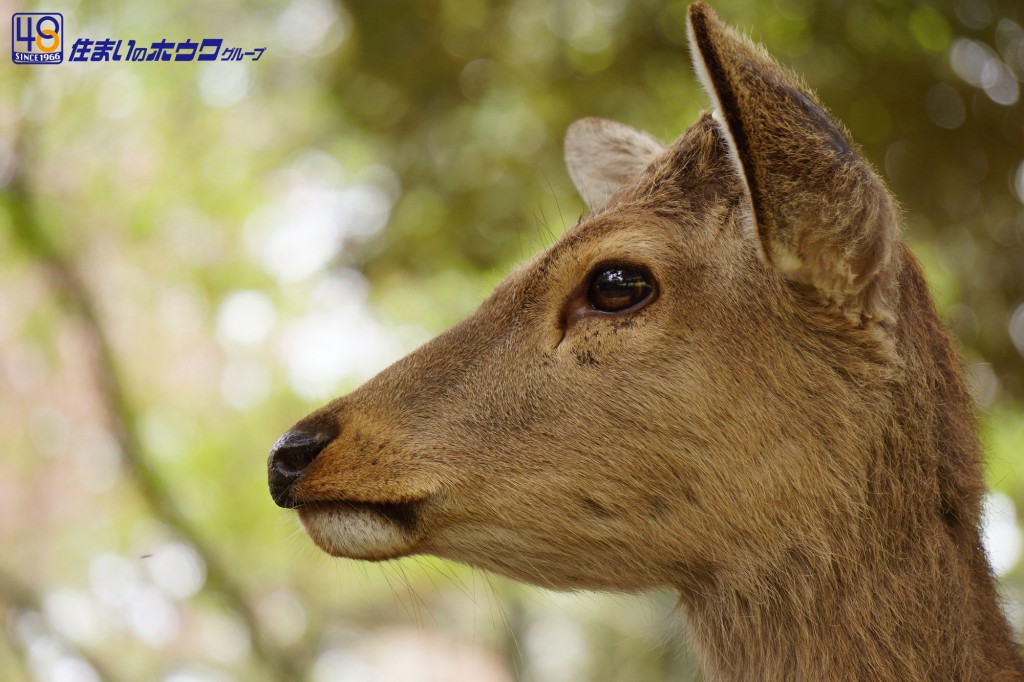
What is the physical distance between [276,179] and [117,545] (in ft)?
15.1

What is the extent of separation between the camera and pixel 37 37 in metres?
8.54

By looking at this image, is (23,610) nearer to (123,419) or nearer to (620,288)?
(123,419)

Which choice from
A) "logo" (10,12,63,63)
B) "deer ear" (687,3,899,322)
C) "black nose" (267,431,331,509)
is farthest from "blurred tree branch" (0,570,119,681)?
"deer ear" (687,3,899,322)

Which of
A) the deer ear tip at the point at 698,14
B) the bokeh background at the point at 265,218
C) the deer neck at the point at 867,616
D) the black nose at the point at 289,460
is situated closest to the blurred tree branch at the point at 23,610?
the bokeh background at the point at 265,218

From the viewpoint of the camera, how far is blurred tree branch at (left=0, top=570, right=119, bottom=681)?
33.2 ft

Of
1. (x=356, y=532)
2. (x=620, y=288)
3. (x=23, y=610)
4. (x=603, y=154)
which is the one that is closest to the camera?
(x=356, y=532)

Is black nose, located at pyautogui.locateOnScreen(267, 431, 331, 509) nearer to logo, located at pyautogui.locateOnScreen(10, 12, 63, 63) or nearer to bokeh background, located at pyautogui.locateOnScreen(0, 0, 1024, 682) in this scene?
bokeh background, located at pyautogui.locateOnScreen(0, 0, 1024, 682)

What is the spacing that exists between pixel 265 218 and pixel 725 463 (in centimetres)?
996

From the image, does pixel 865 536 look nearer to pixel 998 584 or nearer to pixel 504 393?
pixel 998 584

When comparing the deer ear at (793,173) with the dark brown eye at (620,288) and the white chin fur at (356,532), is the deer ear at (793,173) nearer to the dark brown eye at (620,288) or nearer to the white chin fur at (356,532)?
the dark brown eye at (620,288)

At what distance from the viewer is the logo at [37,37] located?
8.45 m

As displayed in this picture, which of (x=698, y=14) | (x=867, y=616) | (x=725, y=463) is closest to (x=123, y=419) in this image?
(x=725, y=463)

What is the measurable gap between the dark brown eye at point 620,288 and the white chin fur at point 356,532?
31.2 inches

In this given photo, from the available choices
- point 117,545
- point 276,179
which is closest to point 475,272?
point 276,179
